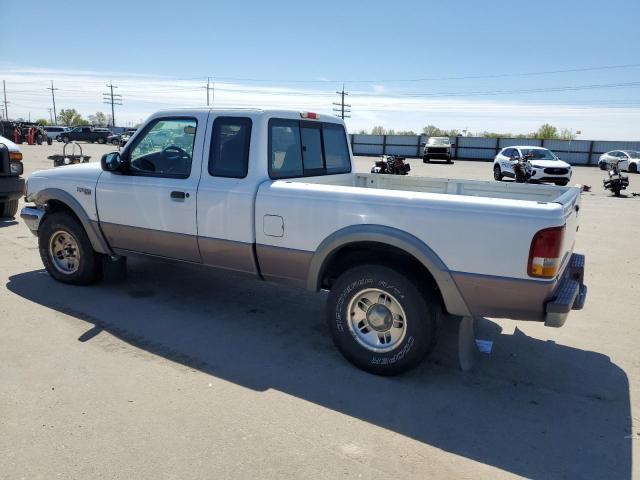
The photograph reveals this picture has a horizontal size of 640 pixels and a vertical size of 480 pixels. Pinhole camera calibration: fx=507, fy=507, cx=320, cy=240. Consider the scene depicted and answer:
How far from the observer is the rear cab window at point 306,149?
4535 millimetres

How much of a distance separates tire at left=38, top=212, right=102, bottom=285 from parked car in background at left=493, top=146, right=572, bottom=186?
18.1 metres

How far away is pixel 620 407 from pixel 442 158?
113ft

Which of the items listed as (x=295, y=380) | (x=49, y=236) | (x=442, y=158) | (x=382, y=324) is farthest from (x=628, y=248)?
(x=442, y=158)

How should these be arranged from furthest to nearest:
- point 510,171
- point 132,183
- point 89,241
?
point 510,171
point 89,241
point 132,183

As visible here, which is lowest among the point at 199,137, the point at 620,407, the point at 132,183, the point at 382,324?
the point at 620,407

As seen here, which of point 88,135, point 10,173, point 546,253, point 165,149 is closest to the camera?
point 546,253

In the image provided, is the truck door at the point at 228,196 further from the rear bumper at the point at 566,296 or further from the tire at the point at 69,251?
the rear bumper at the point at 566,296

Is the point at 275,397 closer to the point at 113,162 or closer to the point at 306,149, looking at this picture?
the point at 306,149

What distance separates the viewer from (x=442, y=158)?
120 ft

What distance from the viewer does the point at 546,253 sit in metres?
3.19

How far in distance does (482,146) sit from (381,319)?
43.5 metres

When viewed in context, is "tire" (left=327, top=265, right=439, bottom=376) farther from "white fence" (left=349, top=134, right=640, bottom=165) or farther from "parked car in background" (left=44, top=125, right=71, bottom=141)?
"parked car in background" (left=44, top=125, right=71, bottom=141)

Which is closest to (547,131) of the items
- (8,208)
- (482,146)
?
Answer: (482,146)

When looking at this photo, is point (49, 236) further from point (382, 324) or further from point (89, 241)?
point (382, 324)
